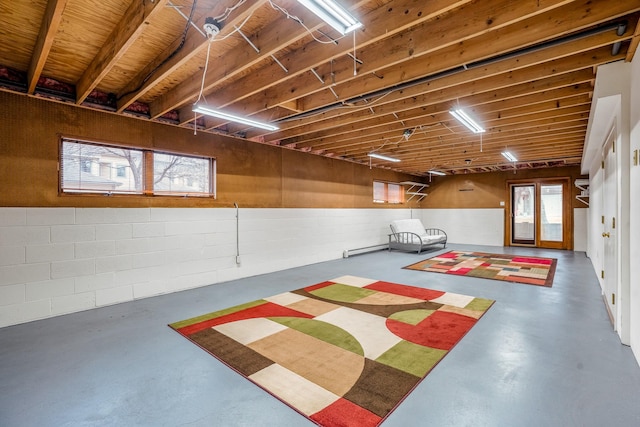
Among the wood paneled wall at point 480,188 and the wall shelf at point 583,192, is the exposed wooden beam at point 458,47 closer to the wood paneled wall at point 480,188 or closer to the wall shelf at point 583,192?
the wall shelf at point 583,192

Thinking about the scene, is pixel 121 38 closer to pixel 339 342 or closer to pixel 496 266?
pixel 339 342

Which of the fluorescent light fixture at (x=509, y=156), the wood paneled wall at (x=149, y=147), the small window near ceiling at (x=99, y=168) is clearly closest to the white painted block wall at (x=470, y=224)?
the fluorescent light fixture at (x=509, y=156)

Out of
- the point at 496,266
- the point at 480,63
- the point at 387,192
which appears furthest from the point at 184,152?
the point at 387,192

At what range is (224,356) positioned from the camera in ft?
8.46

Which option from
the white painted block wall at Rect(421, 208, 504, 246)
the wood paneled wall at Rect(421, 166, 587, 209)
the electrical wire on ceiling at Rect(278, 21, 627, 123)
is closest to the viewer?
the electrical wire on ceiling at Rect(278, 21, 627, 123)

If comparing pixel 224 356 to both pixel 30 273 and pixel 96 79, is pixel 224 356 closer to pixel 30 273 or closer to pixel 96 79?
pixel 30 273

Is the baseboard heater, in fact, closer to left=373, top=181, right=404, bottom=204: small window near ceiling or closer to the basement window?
left=373, top=181, right=404, bottom=204: small window near ceiling

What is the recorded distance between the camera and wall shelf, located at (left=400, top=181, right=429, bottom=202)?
10.5 m

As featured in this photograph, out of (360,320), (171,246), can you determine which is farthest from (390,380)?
(171,246)

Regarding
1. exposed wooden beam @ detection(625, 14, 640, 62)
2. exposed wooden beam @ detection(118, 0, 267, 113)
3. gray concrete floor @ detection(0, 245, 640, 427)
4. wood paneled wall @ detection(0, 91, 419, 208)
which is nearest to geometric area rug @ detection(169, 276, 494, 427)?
gray concrete floor @ detection(0, 245, 640, 427)

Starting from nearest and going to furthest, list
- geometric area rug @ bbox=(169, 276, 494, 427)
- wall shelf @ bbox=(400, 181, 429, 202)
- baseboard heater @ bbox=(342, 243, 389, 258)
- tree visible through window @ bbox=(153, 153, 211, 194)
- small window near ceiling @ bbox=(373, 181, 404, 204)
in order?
geometric area rug @ bbox=(169, 276, 494, 427)
tree visible through window @ bbox=(153, 153, 211, 194)
baseboard heater @ bbox=(342, 243, 389, 258)
small window near ceiling @ bbox=(373, 181, 404, 204)
wall shelf @ bbox=(400, 181, 429, 202)

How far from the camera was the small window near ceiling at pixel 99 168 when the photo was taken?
3.82 meters

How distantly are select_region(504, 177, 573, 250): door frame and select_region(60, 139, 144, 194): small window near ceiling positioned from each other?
10.1 meters

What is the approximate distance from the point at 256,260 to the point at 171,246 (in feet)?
5.19
